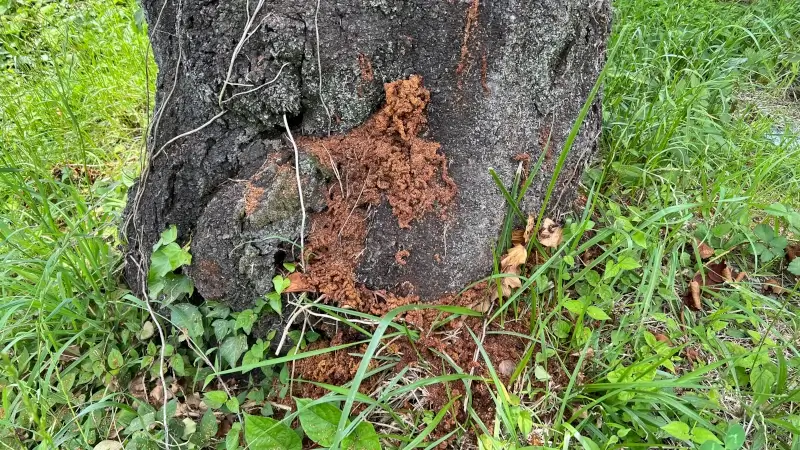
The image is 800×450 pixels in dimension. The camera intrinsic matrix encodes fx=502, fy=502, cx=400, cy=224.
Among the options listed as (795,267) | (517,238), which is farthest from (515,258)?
(795,267)

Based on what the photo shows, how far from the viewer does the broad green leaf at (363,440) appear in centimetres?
125

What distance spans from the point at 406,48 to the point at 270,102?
396mm

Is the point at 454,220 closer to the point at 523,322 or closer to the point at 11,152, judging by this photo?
the point at 523,322

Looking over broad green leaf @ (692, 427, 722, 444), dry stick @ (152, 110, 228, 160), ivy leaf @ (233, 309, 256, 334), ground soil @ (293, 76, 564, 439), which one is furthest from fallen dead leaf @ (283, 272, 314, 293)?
broad green leaf @ (692, 427, 722, 444)

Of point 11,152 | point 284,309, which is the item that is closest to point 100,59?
point 11,152

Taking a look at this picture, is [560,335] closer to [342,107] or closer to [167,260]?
[342,107]

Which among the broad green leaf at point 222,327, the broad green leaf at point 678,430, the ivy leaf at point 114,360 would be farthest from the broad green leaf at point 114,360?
the broad green leaf at point 678,430

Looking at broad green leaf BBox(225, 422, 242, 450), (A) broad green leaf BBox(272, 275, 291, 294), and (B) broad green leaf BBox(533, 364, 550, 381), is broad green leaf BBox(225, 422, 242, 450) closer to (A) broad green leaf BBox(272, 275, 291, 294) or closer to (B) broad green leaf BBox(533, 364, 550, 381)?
(A) broad green leaf BBox(272, 275, 291, 294)

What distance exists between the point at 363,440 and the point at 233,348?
0.46 meters

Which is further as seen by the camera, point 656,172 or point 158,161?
point 656,172

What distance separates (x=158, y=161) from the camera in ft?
5.04

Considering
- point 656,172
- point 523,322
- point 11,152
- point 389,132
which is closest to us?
point 389,132

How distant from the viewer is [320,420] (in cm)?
127

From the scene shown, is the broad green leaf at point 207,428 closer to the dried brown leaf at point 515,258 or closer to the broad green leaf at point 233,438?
the broad green leaf at point 233,438
